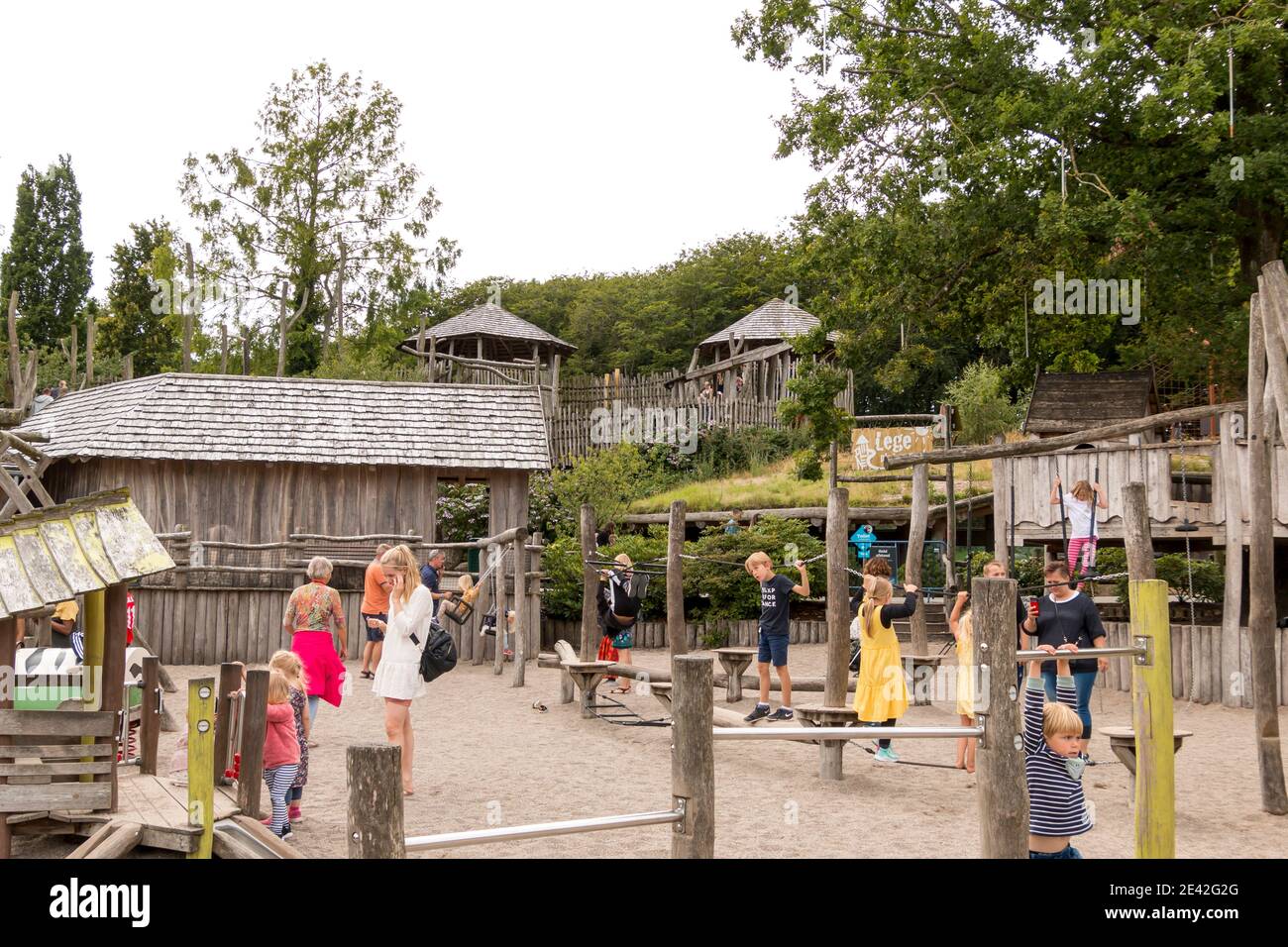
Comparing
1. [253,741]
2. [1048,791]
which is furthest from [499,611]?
[1048,791]

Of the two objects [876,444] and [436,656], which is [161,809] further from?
[876,444]

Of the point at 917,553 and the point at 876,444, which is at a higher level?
the point at 876,444

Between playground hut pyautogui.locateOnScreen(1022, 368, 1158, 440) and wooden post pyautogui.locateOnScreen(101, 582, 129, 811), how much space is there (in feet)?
53.5

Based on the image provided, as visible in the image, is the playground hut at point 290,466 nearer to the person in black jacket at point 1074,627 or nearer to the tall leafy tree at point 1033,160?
the tall leafy tree at point 1033,160

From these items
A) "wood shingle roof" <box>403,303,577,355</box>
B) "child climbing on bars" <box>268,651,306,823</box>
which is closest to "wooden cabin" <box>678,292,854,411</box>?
"wood shingle roof" <box>403,303,577,355</box>

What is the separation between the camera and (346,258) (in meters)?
38.3

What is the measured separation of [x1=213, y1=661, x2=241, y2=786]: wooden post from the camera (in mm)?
8359

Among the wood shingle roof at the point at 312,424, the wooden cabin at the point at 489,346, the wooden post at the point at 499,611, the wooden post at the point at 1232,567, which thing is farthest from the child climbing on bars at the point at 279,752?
the wooden cabin at the point at 489,346

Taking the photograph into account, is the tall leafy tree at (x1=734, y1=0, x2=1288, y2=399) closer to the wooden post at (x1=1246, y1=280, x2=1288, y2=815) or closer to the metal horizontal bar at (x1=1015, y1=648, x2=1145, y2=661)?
the wooden post at (x1=1246, y1=280, x2=1288, y2=815)

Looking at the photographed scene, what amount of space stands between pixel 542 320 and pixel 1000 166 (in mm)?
38945

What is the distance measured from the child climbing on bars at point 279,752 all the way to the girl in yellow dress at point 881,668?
15.9 feet

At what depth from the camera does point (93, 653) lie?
26.2ft

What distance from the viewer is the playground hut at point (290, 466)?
21547mm

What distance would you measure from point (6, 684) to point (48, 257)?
42.1 m
